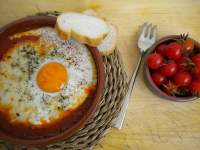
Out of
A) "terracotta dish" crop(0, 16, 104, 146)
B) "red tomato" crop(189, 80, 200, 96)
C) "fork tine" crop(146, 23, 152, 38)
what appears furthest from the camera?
"fork tine" crop(146, 23, 152, 38)

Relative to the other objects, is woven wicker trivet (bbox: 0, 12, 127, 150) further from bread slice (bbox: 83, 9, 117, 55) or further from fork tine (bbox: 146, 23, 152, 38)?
fork tine (bbox: 146, 23, 152, 38)

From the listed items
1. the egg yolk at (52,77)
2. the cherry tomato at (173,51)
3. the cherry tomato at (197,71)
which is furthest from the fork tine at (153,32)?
the egg yolk at (52,77)

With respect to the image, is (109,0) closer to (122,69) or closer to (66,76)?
(122,69)

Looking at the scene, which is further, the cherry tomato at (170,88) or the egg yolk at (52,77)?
the cherry tomato at (170,88)

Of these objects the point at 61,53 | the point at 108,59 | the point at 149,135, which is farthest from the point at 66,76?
the point at 149,135

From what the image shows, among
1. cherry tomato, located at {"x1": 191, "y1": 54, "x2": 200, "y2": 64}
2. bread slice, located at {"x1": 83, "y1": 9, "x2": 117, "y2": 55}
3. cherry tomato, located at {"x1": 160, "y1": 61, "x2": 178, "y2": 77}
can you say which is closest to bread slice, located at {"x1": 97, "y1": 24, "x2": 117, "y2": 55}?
bread slice, located at {"x1": 83, "y1": 9, "x2": 117, "y2": 55}

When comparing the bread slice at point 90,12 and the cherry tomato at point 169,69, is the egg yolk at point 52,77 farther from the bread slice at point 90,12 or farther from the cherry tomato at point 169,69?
the cherry tomato at point 169,69
